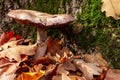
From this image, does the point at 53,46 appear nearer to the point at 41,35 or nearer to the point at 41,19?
the point at 41,35

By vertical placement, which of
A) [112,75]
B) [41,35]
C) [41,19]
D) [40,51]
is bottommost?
[112,75]

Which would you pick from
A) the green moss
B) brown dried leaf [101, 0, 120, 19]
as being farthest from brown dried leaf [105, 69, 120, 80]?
brown dried leaf [101, 0, 120, 19]

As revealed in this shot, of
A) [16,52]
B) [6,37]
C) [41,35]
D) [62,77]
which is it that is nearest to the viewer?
[62,77]

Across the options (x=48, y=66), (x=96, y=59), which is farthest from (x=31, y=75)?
(x=96, y=59)

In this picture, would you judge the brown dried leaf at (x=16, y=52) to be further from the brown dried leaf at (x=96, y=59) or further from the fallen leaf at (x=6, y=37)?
the brown dried leaf at (x=96, y=59)

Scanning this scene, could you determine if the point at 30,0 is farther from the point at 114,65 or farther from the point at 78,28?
the point at 114,65

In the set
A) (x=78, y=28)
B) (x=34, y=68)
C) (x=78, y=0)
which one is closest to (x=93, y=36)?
(x=78, y=28)

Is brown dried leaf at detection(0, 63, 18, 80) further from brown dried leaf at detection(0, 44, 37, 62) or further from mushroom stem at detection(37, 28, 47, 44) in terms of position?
mushroom stem at detection(37, 28, 47, 44)
